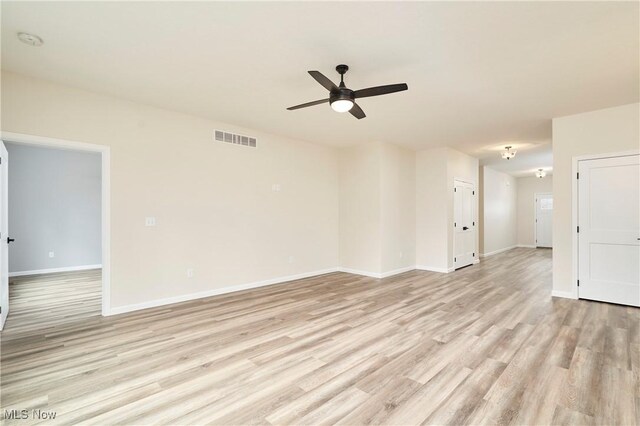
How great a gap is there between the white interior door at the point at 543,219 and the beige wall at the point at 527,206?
0.45ft

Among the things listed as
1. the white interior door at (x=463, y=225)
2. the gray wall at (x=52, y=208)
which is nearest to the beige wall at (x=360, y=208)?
the white interior door at (x=463, y=225)

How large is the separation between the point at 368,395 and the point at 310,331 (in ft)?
4.08

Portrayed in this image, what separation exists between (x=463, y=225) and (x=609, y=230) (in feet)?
10.1

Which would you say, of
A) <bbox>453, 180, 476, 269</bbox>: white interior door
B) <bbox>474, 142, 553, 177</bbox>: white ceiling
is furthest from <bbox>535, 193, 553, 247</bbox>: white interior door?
<bbox>453, 180, 476, 269</bbox>: white interior door

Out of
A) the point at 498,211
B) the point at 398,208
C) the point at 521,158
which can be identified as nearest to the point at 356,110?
the point at 398,208

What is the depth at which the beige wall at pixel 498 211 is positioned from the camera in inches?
361

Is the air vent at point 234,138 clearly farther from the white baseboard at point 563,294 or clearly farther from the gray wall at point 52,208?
Result: the white baseboard at point 563,294

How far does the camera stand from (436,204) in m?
6.77

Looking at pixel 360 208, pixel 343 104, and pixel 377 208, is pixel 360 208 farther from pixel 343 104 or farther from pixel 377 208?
pixel 343 104

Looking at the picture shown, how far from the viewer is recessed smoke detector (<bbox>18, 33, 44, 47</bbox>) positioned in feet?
8.38

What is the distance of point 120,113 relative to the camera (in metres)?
3.94

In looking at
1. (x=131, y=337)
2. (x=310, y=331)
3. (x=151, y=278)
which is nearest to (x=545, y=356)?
(x=310, y=331)

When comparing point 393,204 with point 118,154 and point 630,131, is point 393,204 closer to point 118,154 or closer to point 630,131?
point 630,131

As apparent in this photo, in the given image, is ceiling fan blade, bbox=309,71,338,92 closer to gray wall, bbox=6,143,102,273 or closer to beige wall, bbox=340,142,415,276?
beige wall, bbox=340,142,415,276
